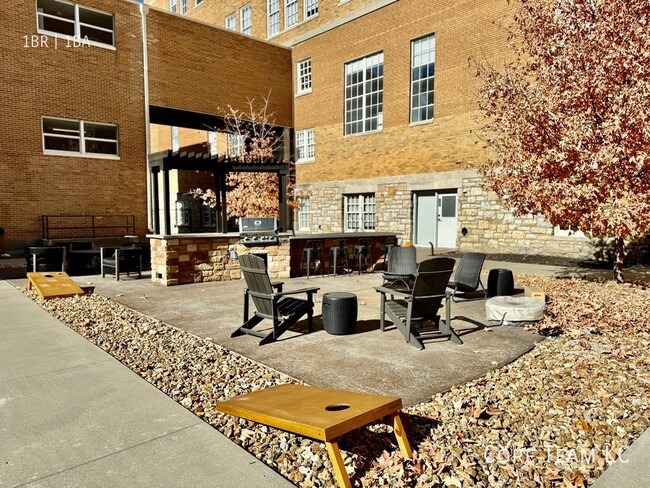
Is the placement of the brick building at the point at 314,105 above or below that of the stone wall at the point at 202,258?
above

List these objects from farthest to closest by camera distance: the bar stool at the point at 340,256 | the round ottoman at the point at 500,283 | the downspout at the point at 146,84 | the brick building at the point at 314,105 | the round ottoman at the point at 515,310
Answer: the downspout at the point at 146,84 → the brick building at the point at 314,105 → the bar stool at the point at 340,256 → the round ottoman at the point at 500,283 → the round ottoman at the point at 515,310

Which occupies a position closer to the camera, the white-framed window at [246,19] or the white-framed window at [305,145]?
the white-framed window at [305,145]

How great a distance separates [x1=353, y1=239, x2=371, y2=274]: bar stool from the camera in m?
11.8

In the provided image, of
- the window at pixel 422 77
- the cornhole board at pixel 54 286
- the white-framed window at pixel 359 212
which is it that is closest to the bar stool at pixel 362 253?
the cornhole board at pixel 54 286

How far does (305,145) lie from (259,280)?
17.4 meters

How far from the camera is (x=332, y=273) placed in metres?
11.7

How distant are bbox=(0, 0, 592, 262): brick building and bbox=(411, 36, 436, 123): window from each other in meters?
0.05

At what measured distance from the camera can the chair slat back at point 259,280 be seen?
17.4 feet

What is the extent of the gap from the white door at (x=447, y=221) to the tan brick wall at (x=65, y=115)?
1173 centimetres

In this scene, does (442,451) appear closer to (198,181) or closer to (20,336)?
(20,336)

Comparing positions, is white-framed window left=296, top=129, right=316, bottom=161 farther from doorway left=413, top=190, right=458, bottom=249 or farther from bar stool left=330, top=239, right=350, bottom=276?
bar stool left=330, top=239, right=350, bottom=276

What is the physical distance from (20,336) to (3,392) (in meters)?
2.13

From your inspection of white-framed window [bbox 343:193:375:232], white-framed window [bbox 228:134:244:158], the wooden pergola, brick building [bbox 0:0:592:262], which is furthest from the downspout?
white-framed window [bbox 343:193:375:232]

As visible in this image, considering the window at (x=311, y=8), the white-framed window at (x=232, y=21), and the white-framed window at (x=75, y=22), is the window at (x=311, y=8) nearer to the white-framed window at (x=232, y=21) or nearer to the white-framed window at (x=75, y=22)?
the white-framed window at (x=232, y=21)
